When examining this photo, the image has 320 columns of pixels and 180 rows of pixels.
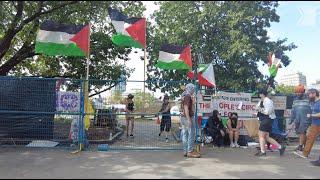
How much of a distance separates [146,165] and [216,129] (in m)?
3.97

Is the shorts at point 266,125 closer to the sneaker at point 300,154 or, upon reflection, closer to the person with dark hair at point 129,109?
the sneaker at point 300,154

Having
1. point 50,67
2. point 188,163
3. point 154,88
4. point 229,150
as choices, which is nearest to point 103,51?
point 50,67

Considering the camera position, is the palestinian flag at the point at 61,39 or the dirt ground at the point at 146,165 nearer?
the dirt ground at the point at 146,165

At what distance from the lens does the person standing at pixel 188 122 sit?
10484 millimetres

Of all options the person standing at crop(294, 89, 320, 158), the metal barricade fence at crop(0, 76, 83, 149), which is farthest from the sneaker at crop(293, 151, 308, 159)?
the metal barricade fence at crop(0, 76, 83, 149)

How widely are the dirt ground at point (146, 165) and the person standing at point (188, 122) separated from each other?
0.28 meters

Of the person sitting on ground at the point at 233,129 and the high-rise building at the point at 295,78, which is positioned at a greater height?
the high-rise building at the point at 295,78

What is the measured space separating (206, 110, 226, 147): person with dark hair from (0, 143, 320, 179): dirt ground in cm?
99

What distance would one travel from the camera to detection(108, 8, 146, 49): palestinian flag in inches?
467

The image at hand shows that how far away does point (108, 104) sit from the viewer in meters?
11.5

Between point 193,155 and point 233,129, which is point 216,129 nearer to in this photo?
point 233,129

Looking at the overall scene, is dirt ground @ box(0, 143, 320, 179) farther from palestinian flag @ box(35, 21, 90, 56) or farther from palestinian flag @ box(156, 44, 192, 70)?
palestinian flag @ box(35, 21, 90, 56)

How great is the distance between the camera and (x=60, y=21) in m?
14.9

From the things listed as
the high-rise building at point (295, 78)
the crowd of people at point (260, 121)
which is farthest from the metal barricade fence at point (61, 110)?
the high-rise building at point (295, 78)
